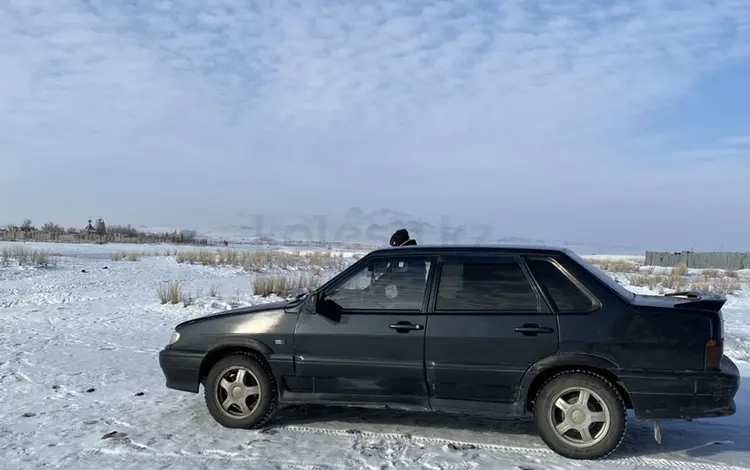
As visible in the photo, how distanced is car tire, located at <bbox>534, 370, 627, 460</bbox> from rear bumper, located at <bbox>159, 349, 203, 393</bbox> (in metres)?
3.03

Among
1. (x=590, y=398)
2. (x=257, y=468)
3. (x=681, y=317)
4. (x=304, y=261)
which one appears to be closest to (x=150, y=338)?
(x=257, y=468)

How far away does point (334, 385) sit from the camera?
5.32m

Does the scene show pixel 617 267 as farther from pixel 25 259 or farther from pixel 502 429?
pixel 502 429

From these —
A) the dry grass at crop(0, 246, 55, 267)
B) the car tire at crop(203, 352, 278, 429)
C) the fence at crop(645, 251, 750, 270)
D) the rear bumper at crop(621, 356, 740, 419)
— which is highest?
the fence at crop(645, 251, 750, 270)

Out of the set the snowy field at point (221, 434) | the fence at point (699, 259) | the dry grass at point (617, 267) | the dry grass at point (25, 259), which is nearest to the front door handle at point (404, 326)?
the snowy field at point (221, 434)

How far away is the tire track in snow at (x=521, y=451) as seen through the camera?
4.68 metres

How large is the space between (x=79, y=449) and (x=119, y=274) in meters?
16.8

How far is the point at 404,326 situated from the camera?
516cm

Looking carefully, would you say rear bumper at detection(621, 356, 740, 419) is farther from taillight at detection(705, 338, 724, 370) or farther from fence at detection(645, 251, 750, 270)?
fence at detection(645, 251, 750, 270)

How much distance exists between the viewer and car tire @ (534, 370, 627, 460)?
4.74m

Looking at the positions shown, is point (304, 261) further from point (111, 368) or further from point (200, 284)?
point (111, 368)

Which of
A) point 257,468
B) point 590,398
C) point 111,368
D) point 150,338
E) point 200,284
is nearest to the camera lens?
point 257,468

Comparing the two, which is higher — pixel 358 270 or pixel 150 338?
pixel 358 270

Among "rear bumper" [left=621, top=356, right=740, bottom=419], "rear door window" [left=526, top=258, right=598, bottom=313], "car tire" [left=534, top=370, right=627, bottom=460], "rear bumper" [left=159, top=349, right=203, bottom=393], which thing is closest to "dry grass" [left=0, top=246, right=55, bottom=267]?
"rear bumper" [left=159, top=349, right=203, bottom=393]
